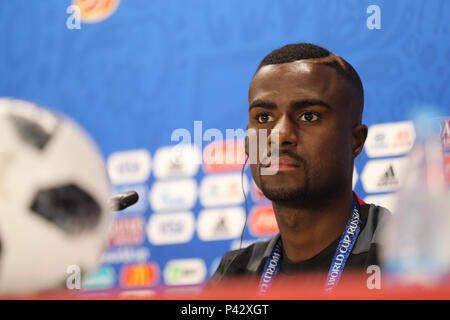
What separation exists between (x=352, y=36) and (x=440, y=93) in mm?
229

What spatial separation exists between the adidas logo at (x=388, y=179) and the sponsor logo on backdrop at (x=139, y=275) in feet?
1.81

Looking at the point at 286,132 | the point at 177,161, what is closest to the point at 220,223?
the point at 177,161

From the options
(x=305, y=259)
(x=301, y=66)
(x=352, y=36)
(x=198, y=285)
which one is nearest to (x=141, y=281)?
(x=198, y=285)

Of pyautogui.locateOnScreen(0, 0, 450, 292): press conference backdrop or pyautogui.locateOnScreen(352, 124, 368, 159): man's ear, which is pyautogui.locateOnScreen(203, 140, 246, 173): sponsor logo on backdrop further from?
pyautogui.locateOnScreen(352, 124, 368, 159): man's ear

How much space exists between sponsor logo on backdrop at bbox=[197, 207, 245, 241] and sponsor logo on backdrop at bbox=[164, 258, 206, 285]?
0.21ft

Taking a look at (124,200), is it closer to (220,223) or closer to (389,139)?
(220,223)

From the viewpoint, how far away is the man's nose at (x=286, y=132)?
3.92 feet

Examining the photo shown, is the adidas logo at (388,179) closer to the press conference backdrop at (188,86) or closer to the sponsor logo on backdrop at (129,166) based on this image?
the press conference backdrop at (188,86)

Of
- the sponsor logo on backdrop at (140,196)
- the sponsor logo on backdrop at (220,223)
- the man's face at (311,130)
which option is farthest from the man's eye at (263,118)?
the sponsor logo on backdrop at (140,196)

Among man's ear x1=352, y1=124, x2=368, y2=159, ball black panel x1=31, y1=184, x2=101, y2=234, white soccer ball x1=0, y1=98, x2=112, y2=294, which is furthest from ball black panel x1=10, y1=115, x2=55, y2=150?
man's ear x1=352, y1=124, x2=368, y2=159

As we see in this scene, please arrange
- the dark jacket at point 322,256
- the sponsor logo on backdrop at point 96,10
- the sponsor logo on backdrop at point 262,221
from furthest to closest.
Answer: the sponsor logo on backdrop at point 96,10
the sponsor logo on backdrop at point 262,221
the dark jacket at point 322,256

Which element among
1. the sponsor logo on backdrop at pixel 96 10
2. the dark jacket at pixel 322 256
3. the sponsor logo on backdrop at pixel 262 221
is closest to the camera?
the dark jacket at pixel 322 256

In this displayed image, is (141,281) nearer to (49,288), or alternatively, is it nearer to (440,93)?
(49,288)

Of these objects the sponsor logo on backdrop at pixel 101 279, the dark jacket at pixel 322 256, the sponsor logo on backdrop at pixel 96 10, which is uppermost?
the sponsor logo on backdrop at pixel 96 10
